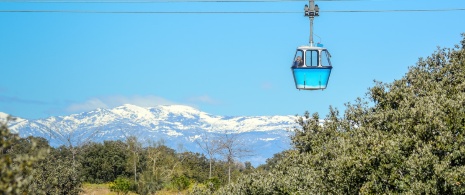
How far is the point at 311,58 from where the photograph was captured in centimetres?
2209

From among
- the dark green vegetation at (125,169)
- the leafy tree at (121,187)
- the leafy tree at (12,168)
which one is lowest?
the leafy tree at (12,168)

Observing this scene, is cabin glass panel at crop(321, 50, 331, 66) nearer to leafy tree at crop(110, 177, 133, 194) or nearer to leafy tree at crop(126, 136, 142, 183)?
leafy tree at crop(110, 177, 133, 194)

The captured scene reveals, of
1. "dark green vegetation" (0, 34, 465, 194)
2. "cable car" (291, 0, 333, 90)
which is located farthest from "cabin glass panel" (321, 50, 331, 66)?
"dark green vegetation" (0, 34, 465, 194)

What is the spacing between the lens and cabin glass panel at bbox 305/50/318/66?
2197 centimetres

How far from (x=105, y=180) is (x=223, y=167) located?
16.3 metres

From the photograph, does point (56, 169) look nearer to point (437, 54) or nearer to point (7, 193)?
point (437, 54)

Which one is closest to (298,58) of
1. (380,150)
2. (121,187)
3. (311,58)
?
(311,58)

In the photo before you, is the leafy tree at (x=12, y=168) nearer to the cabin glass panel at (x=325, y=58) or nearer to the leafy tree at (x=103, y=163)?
the cabin glass panel at (x=325, y=58)

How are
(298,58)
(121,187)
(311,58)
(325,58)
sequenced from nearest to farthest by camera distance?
(311,58), (325,58), (298,58), (121,187)

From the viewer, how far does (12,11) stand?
90.2 feet

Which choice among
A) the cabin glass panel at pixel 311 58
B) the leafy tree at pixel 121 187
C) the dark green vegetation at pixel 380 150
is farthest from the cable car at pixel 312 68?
the leafy tree at pixel 121 187

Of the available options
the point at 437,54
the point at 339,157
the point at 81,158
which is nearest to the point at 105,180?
the point at 81,158

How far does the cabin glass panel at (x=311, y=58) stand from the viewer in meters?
22.0

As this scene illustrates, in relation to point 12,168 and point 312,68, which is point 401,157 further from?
point 12,168
